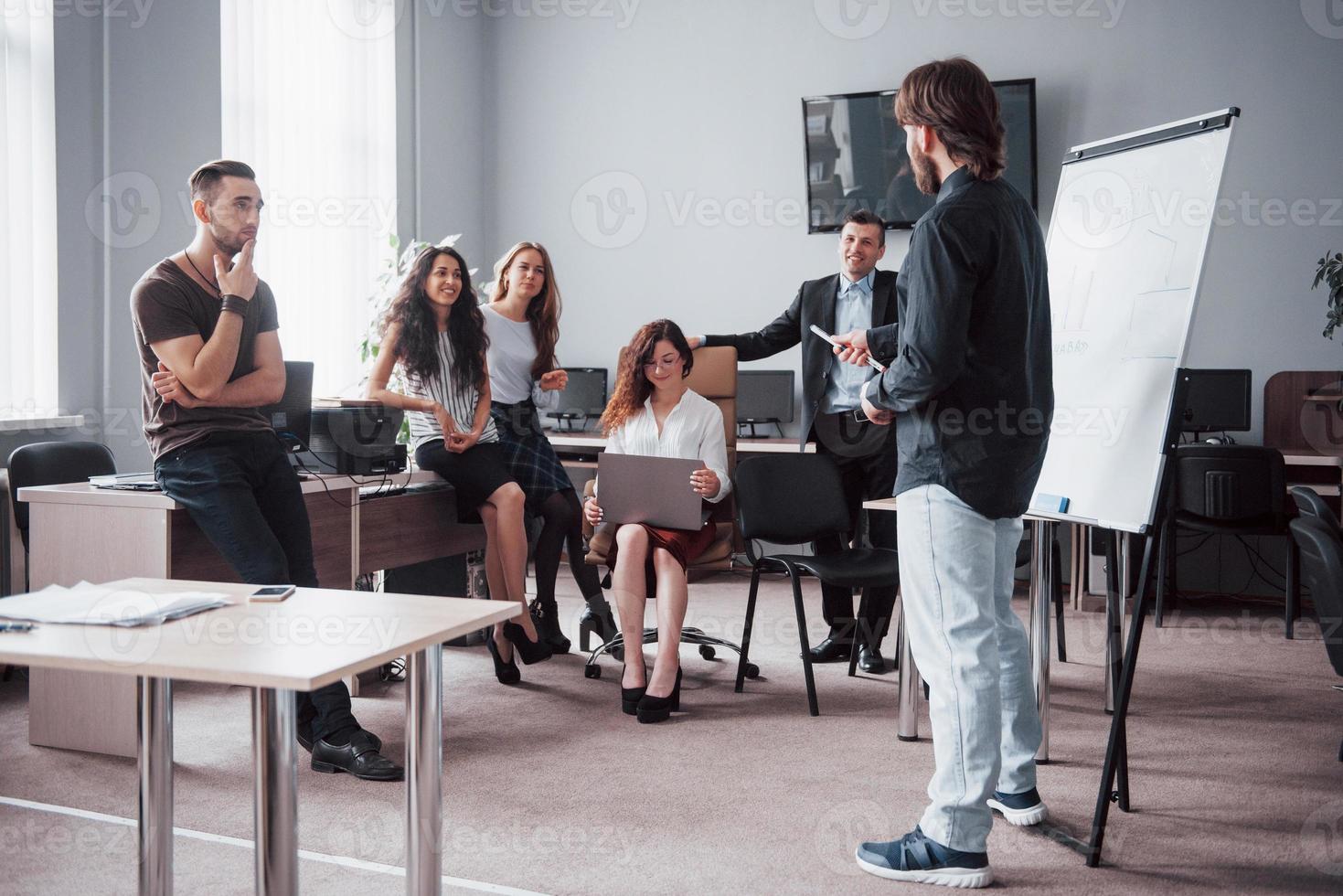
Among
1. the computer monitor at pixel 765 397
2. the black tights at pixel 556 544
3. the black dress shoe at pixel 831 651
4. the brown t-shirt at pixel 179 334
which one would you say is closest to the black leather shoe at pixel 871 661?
the black dress shoe at pixel 831 651

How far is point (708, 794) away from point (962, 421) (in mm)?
1113

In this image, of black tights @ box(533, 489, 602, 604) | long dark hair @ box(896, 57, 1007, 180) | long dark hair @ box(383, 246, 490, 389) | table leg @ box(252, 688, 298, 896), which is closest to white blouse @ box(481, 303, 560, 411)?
long dark hair @ box(383, 246, 490, 389)

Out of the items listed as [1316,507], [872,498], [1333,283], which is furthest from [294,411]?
[1333,283]

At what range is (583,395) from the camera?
6.41 m

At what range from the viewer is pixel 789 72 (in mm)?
6164

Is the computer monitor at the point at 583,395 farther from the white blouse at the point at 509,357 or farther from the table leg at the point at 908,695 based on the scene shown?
the table leg at the point at 908,695

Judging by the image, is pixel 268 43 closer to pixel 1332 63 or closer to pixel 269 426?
pixel 269 426

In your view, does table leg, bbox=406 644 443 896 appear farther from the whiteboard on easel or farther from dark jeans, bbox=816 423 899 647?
dark jeans, bbox=816 423 899 647

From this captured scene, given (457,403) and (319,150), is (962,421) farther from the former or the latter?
(319,150)

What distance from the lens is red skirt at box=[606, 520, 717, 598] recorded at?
3332 millimetres

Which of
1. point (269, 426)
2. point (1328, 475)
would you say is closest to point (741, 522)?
point (269, 426)

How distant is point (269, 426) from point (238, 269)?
0.44 m

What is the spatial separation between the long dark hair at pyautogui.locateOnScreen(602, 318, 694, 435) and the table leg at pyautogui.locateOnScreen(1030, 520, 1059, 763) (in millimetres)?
1276

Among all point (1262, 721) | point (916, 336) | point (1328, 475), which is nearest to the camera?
point (916, 336)
